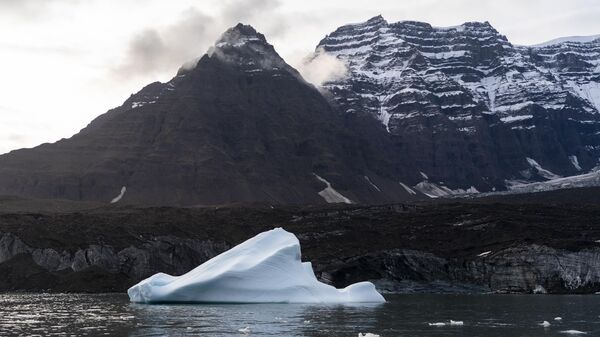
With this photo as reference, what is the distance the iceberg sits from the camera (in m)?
71.7

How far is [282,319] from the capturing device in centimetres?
5725

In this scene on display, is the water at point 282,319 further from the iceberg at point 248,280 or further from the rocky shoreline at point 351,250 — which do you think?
the rocky shoreline at point 351,250

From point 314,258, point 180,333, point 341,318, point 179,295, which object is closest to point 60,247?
point 314,258

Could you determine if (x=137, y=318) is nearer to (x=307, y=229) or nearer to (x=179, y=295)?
(x=179, y=295)

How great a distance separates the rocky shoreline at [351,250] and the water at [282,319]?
42.4m

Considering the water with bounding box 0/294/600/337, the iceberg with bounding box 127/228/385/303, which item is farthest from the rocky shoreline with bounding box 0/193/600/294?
the water with bounding box 0/294/600/337

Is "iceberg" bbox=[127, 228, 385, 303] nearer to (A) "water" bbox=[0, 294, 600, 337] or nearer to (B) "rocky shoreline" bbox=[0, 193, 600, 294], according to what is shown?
(A) "water" bbox=[0, 294, 600, 337]

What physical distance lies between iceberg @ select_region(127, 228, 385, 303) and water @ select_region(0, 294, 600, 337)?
1.45m

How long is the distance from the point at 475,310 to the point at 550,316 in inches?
362

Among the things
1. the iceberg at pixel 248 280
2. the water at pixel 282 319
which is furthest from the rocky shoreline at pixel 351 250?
the water at pixel 282 319

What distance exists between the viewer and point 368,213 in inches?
7771

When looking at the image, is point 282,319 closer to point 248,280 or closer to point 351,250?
point 248,280

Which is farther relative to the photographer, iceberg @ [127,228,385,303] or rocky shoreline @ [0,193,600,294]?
rocky shoreline @ [0,193,600,294]

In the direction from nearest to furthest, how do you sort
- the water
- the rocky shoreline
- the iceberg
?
the water < the iceberg < the rocky shoreline
